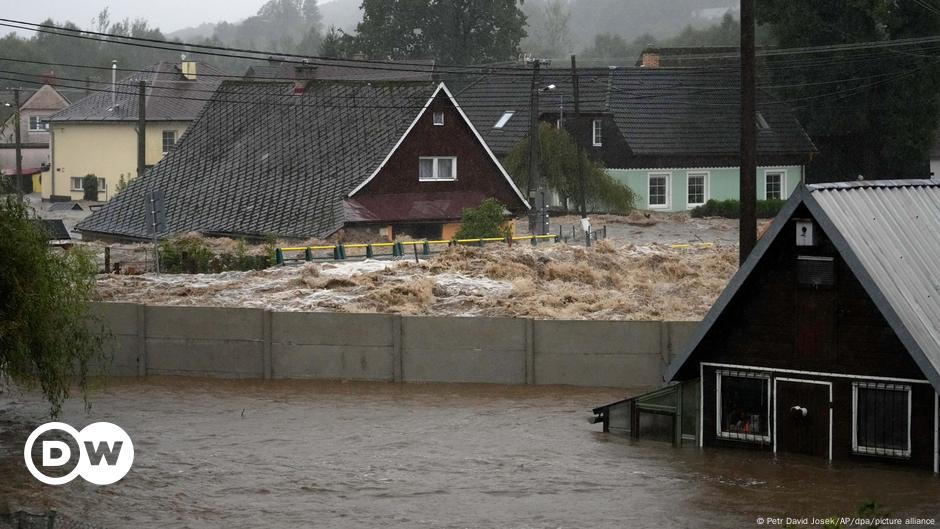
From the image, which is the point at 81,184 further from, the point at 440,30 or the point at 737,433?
the point at 737,433

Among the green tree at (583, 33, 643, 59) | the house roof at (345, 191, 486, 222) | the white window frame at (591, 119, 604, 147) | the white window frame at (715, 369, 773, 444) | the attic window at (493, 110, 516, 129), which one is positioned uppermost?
the green tree at (583, 33, 643, 59)

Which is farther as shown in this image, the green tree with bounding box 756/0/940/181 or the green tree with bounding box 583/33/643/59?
the green tree with bounding box 583/33/643/59

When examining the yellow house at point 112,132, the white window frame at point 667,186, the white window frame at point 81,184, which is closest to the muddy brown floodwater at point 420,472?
the white window frame at point 667,186

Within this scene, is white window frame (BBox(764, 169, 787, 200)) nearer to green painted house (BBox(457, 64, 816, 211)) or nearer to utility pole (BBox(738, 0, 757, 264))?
green painted house (BBox(457, 64, 816, 211))

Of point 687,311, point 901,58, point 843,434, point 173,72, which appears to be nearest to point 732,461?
point 843,434

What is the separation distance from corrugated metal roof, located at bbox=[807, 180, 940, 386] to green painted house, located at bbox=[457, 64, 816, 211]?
4335 cm

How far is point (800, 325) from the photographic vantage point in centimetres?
2311

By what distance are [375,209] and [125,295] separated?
46.8ft

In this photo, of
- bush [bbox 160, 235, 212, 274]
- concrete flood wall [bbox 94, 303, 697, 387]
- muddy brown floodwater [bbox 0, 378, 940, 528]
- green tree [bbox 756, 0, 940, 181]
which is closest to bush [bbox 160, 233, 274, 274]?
bush [bbox 160, 235, 212, 274]

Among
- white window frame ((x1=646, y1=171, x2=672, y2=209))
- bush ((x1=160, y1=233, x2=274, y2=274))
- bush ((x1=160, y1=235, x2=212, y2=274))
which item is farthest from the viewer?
white window frame ((x1=646, y1=171, x2=672, y2=209))

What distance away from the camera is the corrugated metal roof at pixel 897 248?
2153cm

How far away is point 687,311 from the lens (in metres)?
37.5

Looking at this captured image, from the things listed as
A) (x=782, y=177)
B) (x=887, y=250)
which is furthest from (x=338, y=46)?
(x=887, y=250)

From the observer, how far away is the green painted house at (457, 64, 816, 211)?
2694 inches
